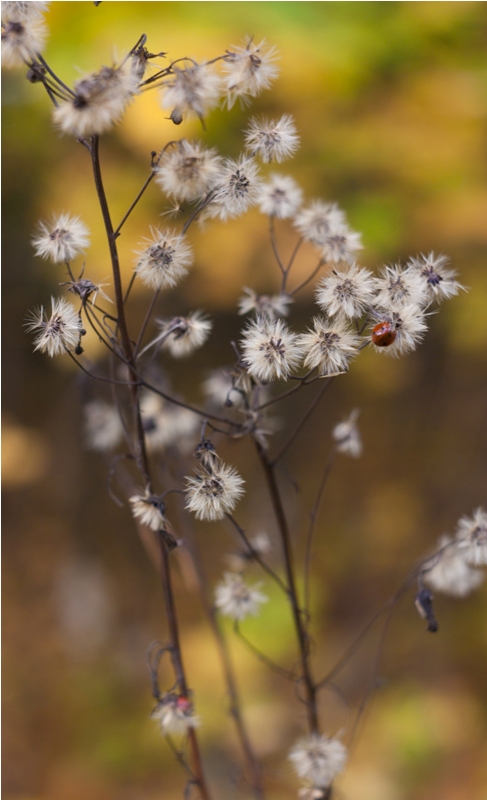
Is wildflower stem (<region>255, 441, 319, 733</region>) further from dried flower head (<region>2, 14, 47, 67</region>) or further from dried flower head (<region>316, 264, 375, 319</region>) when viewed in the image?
dried flower head (<region>2, 14, 47, 67</region>)

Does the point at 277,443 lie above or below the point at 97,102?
above

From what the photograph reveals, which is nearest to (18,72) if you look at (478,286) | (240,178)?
(240,178)

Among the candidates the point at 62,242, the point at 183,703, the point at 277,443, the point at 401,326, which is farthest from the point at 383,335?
the point at 277,443

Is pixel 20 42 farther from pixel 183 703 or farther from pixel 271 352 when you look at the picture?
pixel 183 703

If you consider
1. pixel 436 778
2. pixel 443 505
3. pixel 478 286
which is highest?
pixel 478 286

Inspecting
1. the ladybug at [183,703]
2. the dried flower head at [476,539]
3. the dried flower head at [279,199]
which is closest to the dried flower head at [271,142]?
the dried flower head at [279,199]

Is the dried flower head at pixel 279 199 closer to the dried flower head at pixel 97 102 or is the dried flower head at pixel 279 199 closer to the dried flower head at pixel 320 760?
the dried flower head at pixel 97 102

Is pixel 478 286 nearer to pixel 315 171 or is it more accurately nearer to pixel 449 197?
pixel 449 197

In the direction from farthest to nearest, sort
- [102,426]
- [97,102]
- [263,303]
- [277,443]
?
[277,443] → [102,426] → [263,303] → [97,102]
